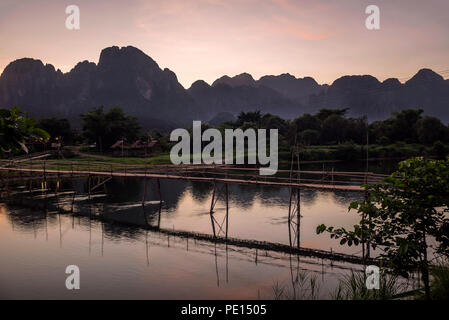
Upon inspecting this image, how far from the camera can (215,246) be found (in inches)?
1006

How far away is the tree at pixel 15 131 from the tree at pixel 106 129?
87.6 m

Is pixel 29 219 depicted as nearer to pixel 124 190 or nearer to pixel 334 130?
pixel 124 190

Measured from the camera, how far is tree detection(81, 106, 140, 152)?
297ft

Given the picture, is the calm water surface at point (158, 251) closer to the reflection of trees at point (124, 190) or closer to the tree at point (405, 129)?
the reflection of trees at point (124, 190)

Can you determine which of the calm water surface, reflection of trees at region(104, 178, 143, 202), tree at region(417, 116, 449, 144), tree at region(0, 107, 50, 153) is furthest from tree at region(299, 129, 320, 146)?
tree at region(0, 107, 50, 153)

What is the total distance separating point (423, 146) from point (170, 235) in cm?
8335

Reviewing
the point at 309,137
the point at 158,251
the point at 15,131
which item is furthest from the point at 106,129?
the point at 15,131

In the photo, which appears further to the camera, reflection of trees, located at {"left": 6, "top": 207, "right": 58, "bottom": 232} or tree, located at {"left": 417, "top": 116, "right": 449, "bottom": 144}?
tree, located at {"left": 417, "top": 116, "right": 449, "bottom": 144}

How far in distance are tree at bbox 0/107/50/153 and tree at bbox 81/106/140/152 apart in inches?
3447

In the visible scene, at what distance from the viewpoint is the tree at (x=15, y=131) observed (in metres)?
4.91

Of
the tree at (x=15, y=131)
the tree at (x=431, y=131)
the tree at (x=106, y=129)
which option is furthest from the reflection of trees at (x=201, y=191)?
the tree at (x=431, y=131)

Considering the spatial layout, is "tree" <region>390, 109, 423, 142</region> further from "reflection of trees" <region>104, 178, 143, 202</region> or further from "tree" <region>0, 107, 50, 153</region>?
"tree" <region>0, 107, 50, 153</region>
